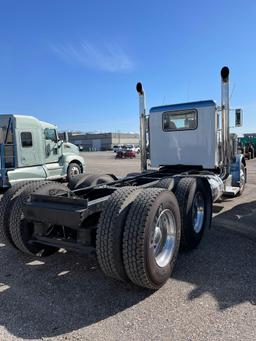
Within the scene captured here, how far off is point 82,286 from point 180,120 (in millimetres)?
5206

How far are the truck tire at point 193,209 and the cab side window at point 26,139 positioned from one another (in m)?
8.15

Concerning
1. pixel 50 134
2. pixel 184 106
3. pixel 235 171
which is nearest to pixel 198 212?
pixel 184 106

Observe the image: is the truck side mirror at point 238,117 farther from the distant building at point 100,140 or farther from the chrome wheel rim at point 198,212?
the distant building at point 100,140

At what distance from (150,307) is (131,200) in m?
1.17

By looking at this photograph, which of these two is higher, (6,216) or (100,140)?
(100,140)

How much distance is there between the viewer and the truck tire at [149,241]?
11.0ft

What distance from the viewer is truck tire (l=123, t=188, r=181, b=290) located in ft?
11.0

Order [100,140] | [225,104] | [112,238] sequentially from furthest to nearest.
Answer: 1. [100,140]
2. [225,104]
3. [112,238]

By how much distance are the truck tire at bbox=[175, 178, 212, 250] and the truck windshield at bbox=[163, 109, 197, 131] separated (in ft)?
8.33

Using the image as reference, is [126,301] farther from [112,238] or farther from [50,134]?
[50,134]

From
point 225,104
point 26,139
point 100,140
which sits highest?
point 100,140

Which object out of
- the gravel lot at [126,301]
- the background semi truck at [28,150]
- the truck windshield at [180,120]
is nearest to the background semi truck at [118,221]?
the gravel lot at [126,301]

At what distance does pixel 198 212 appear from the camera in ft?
17.8

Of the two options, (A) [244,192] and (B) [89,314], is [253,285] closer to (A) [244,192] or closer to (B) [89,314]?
(B) [89,314]
